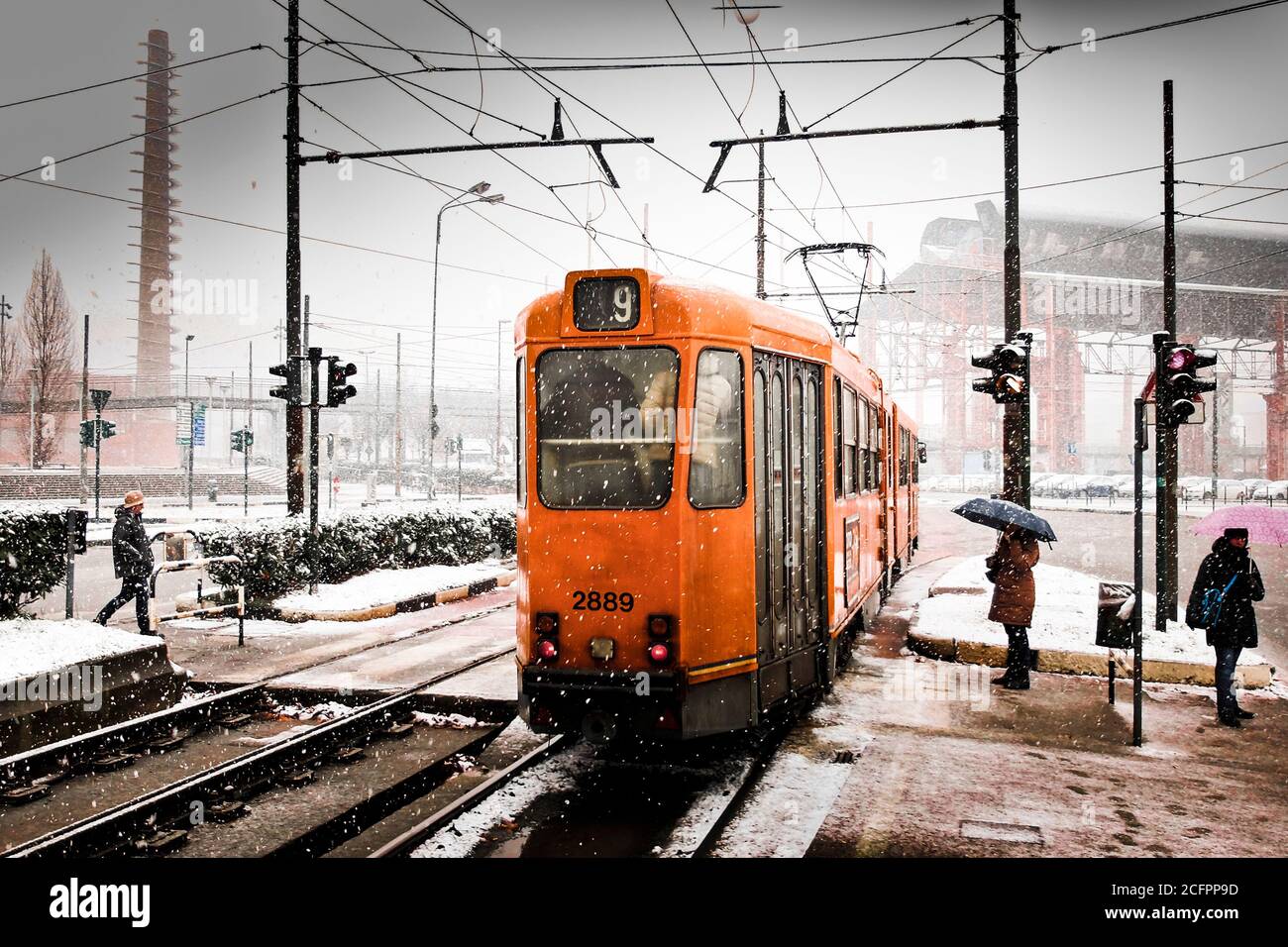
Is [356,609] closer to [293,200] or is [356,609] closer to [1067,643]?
[293,200]

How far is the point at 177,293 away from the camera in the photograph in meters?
74.6

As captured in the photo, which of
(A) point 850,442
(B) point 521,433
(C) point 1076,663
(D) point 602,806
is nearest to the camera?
(D) point 602,806

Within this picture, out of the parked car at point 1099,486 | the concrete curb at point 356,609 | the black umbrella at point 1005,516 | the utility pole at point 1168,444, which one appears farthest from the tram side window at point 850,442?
the parked car at point 1099,486

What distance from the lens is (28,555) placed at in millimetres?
10016

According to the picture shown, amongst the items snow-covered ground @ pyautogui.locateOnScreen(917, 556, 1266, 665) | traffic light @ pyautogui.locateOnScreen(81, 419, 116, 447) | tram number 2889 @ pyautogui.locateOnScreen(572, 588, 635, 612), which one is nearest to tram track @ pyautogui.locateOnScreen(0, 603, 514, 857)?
tram number 2889 @ pyautogui.locateOnScreen(572, 588, 635, 612)

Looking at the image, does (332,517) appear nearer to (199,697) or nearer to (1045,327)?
(199,697)

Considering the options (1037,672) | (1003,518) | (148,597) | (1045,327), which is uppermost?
A: (1045,327)

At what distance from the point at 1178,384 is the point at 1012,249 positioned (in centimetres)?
300

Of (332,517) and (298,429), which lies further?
(332,517)

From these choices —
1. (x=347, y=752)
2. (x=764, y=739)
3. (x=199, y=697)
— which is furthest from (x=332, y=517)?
(x=764, y=739)

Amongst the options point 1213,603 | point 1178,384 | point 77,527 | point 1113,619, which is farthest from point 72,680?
point 1178,384
